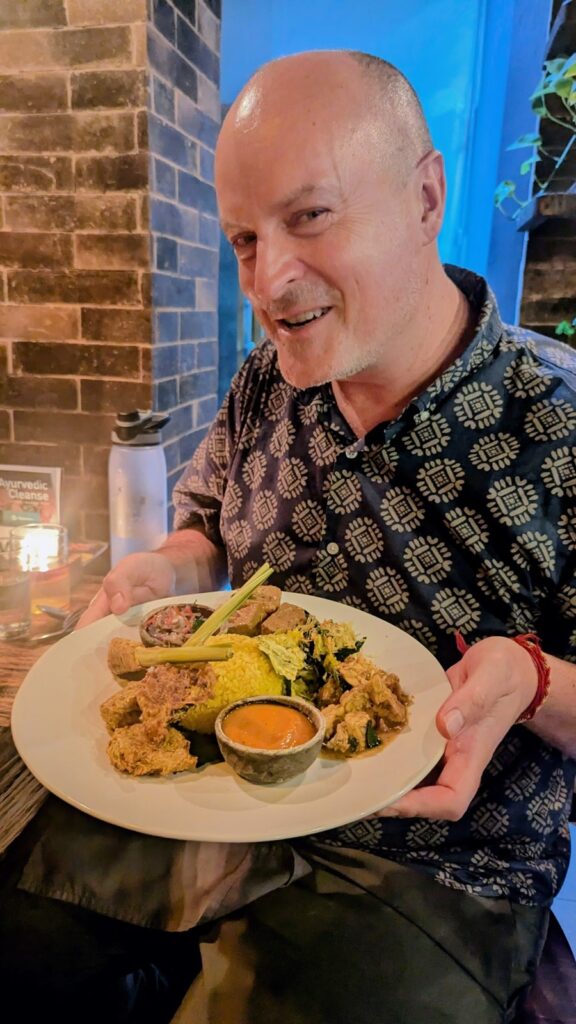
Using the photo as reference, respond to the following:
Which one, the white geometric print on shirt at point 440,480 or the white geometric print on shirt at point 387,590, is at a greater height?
the white geometric print on shirt at point 440,480

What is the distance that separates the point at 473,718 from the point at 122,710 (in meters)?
0.51

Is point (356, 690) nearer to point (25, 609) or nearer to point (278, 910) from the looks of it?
point (278, 910)

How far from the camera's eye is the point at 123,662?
1190mm

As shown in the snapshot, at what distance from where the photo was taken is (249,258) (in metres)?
1.36

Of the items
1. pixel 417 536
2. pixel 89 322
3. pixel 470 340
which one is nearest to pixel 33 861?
pixel 417 536

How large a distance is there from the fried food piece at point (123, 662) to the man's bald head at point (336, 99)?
2.96 ft

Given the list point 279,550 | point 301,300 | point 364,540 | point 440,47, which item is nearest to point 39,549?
point 279,550

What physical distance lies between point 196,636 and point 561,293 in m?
2.36

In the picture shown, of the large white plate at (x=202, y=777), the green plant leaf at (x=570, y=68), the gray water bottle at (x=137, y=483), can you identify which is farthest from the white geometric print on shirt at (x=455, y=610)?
the green plant leaf at (x=570, y=68)

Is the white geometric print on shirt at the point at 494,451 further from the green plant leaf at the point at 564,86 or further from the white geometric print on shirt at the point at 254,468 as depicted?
the green plant leaf at the point at 564,86

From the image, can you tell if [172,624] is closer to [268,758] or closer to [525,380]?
[268,758]

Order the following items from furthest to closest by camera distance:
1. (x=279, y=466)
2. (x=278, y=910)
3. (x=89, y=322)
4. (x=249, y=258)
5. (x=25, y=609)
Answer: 1. (x=89, y=322)
2. (x=25, y=609)
3. (x=279, y=466)
4. (x=249, y=258)
5. (x=278, y=910)

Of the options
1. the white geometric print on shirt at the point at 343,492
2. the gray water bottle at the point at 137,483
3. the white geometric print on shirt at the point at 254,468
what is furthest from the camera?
the gray water bottle at the point at 137,483

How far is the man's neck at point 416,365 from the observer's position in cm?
144
